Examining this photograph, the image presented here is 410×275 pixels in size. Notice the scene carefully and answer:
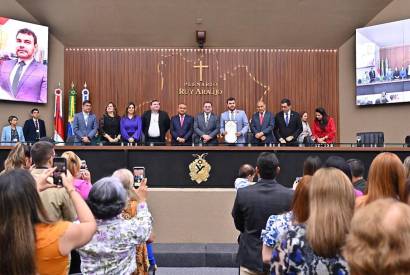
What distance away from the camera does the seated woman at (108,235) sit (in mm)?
2842

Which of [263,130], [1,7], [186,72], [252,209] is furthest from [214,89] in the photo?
[252,209]

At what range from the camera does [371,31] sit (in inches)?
445

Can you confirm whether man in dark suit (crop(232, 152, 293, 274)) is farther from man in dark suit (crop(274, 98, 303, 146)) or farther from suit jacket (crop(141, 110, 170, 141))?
suit jacket (crop(141, 110, 170, 141))

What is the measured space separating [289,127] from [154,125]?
2.41m

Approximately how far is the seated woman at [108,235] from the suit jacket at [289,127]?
6.42m

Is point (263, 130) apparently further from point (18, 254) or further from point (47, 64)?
point (18, 254)

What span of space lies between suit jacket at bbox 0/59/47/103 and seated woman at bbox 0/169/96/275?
31.5 ft

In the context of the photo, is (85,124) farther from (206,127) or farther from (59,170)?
(59,170)

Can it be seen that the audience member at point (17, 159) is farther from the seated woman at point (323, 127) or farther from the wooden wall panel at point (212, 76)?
the wooden wall panel at point (212, 76)

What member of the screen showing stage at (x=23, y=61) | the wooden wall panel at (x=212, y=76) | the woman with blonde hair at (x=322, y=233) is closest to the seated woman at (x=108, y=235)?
the woman with blonde hair at (x=322, y=233)

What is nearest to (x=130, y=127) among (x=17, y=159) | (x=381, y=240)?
(x=17, y=159)

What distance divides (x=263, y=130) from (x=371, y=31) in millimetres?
4101

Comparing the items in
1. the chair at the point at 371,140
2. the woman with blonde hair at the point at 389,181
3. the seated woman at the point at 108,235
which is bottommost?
the seated woman at the point at 108,235

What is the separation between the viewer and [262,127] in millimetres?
9125
